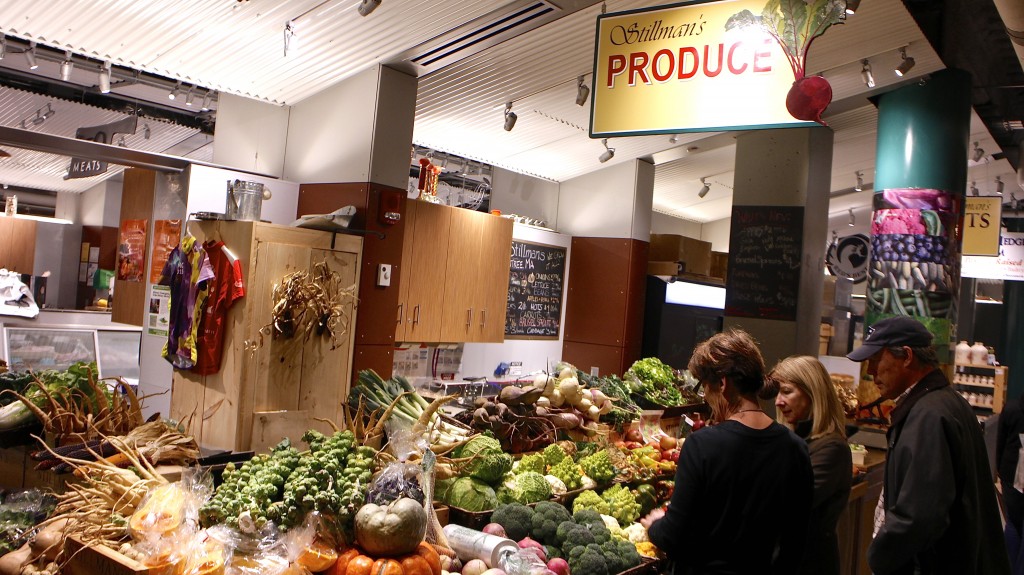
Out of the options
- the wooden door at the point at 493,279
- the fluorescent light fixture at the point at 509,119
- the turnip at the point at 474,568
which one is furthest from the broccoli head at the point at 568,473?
the wooden door at the point at 493,279

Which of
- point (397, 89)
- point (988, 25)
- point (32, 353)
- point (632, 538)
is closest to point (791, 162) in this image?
point (988, 25)

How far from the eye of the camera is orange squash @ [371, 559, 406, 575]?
→ 7.74ft

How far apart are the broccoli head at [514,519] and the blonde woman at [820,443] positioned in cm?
110

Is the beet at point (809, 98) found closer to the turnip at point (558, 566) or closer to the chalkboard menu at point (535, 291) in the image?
the turnip at point (558, 566)

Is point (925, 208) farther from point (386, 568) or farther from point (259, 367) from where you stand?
point (386, 568)

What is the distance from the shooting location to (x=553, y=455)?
3836 millimetres

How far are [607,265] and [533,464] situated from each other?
5431 millimetres

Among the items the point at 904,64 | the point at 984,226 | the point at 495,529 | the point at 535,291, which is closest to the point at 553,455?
the point at 495,529

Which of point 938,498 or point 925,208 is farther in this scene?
point 925,208

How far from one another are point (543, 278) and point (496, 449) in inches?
220

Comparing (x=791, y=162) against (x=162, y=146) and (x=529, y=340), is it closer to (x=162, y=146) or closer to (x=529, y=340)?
(x=529, y=340)

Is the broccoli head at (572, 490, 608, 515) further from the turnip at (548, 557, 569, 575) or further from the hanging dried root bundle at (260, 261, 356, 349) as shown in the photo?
the hanging dried root bundle at (260, 261, 356, 349)

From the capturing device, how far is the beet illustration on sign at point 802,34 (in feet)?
11.7

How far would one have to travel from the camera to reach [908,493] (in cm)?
271
